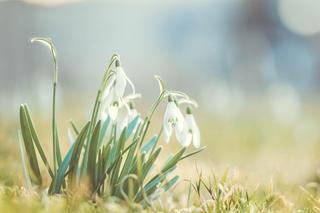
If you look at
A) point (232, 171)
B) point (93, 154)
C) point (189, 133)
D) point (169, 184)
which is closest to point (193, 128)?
point (189, 133)

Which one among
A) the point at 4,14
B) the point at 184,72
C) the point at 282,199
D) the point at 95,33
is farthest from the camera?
the point at 95,33

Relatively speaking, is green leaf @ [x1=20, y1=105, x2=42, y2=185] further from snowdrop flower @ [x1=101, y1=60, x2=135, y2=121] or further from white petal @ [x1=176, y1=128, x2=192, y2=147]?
white petal @ [x1=176, y1=128, x2=192, y2=147]

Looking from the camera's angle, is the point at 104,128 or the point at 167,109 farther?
the point at 104,128

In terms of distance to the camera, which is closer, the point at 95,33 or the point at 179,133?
the point at 179,133

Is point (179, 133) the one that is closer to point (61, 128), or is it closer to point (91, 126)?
point (91, 126)

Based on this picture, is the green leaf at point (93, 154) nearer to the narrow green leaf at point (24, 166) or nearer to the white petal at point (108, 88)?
the white petal at point (108, 88)

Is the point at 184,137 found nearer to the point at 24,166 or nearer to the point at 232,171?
the point at 24,166

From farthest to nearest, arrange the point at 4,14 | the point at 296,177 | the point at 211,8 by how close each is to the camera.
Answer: the point at 211,8, the point at 4,14, the point at 296,177

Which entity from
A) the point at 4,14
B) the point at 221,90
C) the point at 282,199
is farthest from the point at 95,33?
the point at 282,199
